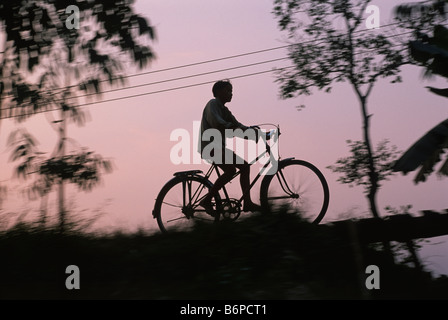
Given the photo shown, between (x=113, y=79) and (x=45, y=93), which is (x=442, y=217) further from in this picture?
(x=45, y=93)

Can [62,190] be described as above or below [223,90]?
below

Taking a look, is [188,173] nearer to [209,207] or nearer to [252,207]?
[209,207]

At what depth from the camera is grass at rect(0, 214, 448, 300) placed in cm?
700

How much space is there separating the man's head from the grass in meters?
1.65

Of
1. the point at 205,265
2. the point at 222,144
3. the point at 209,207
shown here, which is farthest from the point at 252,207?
the point at 205,265

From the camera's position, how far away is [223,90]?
846 cm

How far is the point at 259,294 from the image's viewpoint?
668 centimetres

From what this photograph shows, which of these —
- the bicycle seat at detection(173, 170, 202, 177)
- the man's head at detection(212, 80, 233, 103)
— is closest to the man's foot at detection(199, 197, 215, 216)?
the bicycle seat at detection(173, 170, 202, 177)

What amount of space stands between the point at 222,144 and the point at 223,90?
28.2 inches
